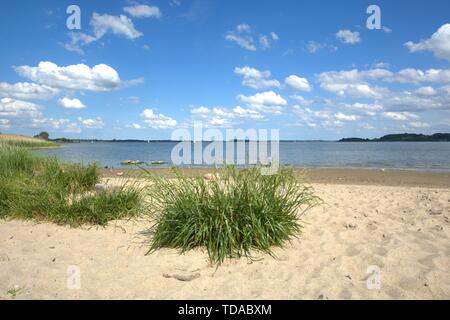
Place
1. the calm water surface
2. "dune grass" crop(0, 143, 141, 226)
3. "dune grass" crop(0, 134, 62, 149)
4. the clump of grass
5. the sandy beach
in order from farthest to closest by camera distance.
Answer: the calm water surface → "dune grass" crop(0, 134, 62, 149) → "dune grass" crop(0, 143, 141, 226) → the clump of grass → the sandy beach

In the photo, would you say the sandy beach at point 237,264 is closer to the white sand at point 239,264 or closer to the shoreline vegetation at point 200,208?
the white sand at point 239,264

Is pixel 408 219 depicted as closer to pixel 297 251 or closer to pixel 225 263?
pixel 297 251

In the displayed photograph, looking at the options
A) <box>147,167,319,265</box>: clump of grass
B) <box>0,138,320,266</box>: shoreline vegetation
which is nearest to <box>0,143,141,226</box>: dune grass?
<box>0,138,320,266</box>: shoreline vegetation

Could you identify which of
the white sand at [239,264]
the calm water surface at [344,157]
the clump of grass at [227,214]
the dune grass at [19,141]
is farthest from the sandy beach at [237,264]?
the dune grass at [19,141]

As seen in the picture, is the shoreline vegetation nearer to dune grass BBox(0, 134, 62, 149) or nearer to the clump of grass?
the clump of grass

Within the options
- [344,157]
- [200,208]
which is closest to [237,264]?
[200,208]

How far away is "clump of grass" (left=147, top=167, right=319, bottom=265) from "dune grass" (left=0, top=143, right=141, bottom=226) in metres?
1.38

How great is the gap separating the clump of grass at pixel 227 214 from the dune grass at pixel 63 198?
4.53 ft

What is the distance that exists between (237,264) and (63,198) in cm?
371

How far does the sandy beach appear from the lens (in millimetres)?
3258
